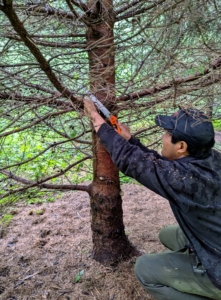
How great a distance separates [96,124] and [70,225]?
199 centimetres

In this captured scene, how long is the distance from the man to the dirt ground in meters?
0.54

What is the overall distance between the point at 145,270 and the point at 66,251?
3.63 feet

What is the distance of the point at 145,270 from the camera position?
218cm

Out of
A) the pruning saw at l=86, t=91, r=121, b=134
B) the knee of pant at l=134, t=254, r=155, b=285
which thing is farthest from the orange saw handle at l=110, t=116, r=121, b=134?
the knee of pant at l=134, t=254, r=155, b=285

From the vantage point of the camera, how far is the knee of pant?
2.16m

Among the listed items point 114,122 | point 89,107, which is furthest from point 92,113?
point 114,122

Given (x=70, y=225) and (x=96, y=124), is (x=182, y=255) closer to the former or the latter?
(x=96, y=124)

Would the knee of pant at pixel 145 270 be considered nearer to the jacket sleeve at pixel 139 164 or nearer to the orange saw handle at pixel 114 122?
the jacket sleeve at pixel 139 164

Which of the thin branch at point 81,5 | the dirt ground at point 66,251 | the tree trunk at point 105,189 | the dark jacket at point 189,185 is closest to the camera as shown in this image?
the dark jacket at point 189,185

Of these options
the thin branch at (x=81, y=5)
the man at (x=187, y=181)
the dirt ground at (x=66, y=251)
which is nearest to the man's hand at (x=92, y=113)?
the man at (x=187, y=181)

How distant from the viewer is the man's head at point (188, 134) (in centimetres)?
184

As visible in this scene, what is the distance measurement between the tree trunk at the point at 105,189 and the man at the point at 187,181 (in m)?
0.44

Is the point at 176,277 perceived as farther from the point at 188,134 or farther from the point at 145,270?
the point at 188,134

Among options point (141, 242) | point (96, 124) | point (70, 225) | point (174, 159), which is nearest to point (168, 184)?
point (174, 159)
